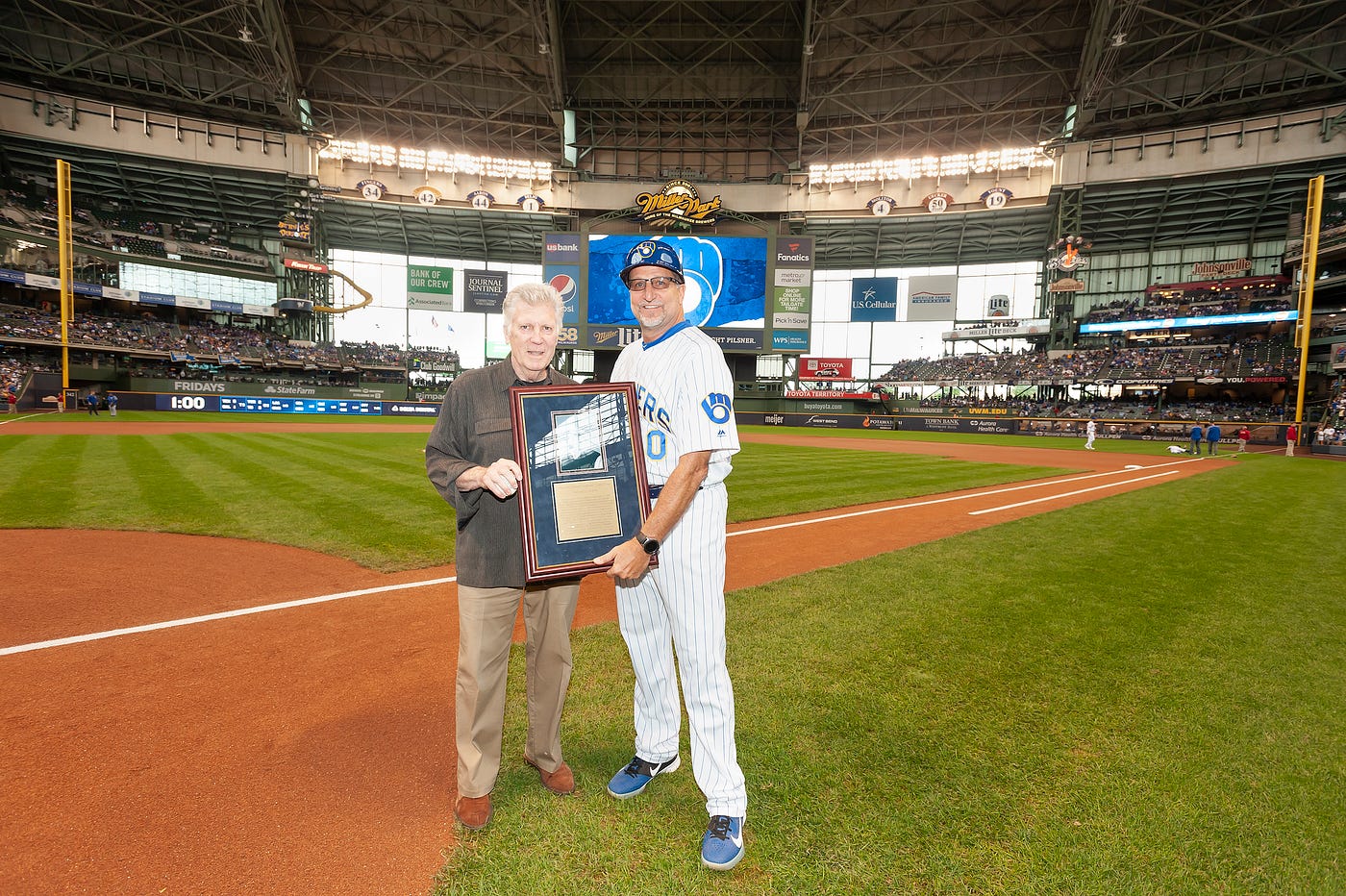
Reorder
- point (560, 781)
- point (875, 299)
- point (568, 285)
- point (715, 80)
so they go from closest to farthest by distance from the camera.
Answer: point (560, 781) < point (568, 285) < point (715, 80) < point (875, 299)

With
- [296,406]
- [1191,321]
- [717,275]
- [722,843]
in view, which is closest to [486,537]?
[722,843]

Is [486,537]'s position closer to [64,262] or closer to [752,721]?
[752,721]

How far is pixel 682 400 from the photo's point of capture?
8.05 ft

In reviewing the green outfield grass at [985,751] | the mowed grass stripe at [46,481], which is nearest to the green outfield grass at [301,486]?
the mowed grass stripe at [46,481]

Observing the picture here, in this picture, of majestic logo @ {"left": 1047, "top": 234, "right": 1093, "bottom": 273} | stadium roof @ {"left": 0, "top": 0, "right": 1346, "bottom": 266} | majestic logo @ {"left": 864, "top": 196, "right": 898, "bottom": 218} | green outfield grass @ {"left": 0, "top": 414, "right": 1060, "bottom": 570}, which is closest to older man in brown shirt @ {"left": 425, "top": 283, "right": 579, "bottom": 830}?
green outfield grass @ {"left": 0, "top": 414, "right": 1060, "bottom": 570}

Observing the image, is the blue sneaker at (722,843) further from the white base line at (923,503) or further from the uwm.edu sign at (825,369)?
the uwm.edu sign at (825,369)

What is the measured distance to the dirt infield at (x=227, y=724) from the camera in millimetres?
2387

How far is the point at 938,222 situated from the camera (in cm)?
4803

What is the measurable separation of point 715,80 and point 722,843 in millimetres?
49799

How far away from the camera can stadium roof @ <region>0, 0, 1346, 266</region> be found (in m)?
35.3

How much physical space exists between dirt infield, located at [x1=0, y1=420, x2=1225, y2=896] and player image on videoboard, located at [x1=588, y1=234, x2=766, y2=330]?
33.7 m

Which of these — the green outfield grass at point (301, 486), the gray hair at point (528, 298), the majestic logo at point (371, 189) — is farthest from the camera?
the majestic logo at point (371, 189)

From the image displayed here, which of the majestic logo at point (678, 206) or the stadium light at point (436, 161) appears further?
the stadium light at point (436, 161)

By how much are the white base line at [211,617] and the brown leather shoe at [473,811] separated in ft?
5.82
